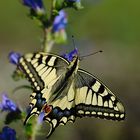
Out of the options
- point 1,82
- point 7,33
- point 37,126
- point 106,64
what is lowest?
point 37,126

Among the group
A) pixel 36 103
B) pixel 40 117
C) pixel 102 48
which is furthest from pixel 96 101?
pixel 102 48

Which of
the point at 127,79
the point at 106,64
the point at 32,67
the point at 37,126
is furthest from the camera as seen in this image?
the point at 106,64

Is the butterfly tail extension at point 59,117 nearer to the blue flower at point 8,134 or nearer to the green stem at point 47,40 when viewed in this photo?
the blue flower at point 8,134

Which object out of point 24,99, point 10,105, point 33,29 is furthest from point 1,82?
point 10,105

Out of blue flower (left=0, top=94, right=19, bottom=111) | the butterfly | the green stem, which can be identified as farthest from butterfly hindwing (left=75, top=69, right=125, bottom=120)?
blue flower (left=0, top=94, right=19, bottom=111)

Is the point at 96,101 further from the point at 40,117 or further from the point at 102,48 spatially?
the point at 102,48

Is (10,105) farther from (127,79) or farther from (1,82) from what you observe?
(127,79)

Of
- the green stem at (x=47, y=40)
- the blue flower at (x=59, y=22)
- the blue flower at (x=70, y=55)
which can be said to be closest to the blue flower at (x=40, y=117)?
the blue flower at (x=70, y=55)
